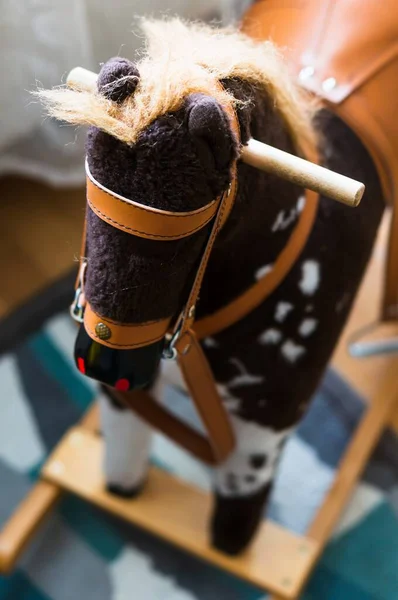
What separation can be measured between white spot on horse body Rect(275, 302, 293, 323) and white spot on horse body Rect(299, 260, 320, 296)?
0.02 m

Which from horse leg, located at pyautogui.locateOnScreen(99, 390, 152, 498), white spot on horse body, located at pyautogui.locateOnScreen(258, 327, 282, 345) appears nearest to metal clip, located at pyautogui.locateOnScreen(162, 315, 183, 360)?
white spot on horse body, located at pyautogui.locateOnScreen(258, 327, 282, 345)

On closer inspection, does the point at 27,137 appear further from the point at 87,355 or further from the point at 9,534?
the point at 87,355

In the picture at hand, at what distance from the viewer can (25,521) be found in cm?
90

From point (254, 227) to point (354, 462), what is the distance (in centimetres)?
57

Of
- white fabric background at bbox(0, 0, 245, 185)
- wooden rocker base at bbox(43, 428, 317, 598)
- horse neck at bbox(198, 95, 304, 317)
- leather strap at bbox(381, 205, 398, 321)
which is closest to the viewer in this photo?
horse neck at bbox(198, 95, 304, 317)

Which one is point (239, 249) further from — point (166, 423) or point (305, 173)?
point (166, 423)

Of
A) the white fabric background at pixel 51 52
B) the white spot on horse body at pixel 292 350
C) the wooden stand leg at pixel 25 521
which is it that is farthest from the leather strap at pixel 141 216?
the wooden stand leg at pixel 25 521

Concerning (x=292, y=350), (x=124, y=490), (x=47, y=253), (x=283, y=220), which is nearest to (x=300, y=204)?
(x=283, y=220)

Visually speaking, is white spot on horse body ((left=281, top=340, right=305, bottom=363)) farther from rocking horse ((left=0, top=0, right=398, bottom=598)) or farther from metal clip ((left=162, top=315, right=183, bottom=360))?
metal clip ((left=162, top=315, right=183, bottom=360))

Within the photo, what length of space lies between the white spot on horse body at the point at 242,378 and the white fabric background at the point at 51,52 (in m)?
0.43

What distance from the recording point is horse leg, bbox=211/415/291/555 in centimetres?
66

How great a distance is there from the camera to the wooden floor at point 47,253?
1119 millimetres

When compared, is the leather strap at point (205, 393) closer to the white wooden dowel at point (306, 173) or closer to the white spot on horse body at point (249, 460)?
the white spot on horse body at point (249, 460)

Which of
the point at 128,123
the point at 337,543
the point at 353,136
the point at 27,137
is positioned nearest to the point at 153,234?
the point at 128,123
